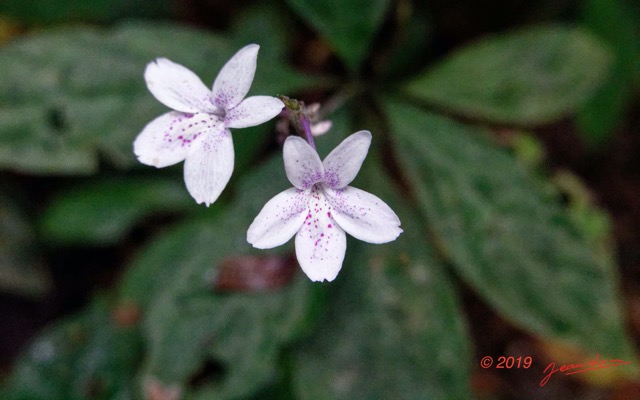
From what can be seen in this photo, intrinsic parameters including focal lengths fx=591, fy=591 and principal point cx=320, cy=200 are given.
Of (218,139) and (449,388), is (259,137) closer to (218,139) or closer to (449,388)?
(218,139)

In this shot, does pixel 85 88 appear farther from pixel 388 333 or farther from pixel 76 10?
pixel 388 333

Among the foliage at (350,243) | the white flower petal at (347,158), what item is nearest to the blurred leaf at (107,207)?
the foliage at (350,243)

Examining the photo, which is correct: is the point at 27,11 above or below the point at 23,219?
above

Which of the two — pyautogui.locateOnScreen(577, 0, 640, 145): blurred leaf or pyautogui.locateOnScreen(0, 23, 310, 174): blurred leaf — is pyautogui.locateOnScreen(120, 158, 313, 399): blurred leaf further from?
pyautogui.locateOnScreen(577, 0, 640, 145): blurred leaf

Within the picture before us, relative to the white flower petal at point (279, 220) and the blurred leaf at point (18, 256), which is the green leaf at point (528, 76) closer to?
the white flower petal at point (279, 220)

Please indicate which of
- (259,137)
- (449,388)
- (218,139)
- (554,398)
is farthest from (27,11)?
(554,398)
